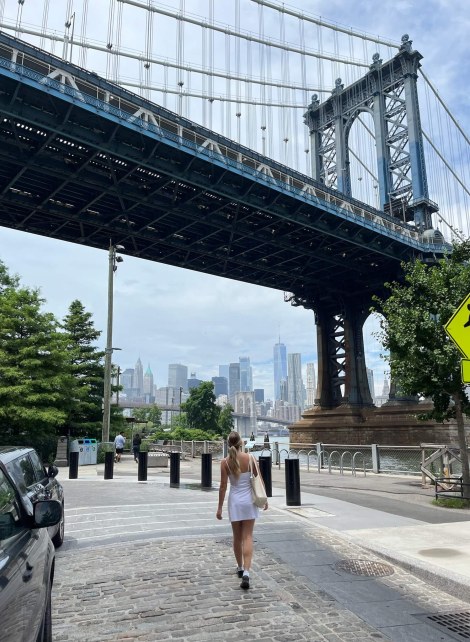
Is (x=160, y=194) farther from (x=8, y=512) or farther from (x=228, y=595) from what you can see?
(x=8, y=512)

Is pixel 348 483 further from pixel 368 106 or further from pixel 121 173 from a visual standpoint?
pixel 368 106

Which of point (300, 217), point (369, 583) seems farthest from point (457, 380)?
point (300, 217)

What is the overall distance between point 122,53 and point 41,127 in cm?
2856

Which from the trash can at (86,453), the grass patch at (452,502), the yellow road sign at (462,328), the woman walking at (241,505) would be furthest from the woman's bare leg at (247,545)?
the trash can at (86,453)

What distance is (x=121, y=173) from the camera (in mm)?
38312

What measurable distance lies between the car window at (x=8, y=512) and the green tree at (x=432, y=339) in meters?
11.0

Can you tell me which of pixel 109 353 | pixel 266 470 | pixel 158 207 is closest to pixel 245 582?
pixel 266 470

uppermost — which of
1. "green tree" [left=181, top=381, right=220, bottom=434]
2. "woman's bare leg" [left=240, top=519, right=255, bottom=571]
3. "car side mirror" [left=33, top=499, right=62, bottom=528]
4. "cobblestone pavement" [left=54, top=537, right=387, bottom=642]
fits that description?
"green tree" [left=181, top=381, right=220, bottom=434]

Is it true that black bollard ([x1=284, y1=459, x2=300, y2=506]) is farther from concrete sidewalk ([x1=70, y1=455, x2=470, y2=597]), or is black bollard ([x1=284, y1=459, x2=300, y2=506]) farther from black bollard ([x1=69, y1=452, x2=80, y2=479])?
black bollard ([x1=69, y1=452, x2=80, y2=479])

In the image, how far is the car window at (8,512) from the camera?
10.2ft

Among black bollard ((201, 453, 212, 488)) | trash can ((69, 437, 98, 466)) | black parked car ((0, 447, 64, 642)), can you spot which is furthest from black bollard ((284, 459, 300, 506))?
trash can ((69, 437, 98, 466))

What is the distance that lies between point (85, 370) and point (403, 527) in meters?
28.3

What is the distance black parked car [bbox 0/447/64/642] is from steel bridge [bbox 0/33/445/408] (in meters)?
28.6

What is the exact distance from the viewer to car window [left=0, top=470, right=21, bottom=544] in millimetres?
3104
